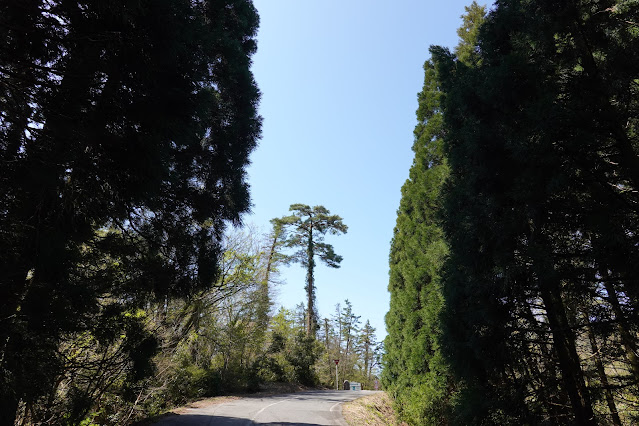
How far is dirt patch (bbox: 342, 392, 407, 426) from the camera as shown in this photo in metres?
8.39

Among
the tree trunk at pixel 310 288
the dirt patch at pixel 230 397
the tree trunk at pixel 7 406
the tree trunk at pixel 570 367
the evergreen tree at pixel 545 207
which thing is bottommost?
the dirt patch at pixel 230 397

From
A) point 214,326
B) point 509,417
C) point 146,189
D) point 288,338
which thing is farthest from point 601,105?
point 288,338

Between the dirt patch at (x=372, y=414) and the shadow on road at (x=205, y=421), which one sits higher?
the dirt patch at (x=372, y=414)

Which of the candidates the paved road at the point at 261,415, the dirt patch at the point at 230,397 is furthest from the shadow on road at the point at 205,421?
the dirt patch at the point at 230,397

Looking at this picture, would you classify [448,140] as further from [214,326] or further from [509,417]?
[214,326]

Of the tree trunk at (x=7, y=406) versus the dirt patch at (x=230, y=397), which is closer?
the tree trunk at (x=7, y=406)

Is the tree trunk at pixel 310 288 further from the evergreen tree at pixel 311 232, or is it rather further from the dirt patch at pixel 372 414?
the dirt patch at pixel 372 414

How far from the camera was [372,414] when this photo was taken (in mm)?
9266

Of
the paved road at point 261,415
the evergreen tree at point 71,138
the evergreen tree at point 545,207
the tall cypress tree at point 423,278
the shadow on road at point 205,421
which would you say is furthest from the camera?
the paved road at point 261,415

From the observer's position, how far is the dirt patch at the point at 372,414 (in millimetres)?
8387

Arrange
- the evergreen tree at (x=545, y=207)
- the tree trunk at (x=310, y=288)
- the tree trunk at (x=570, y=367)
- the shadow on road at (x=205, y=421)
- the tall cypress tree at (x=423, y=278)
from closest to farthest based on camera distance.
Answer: the evergreen tree at (x=545, y=207) < the tree trunk at (x=570, y=367) < the tall cypress tree at (x=423, y=278) < the shadow on road at (x=205, y=421) < the tree trunk at (x=310, y=288)

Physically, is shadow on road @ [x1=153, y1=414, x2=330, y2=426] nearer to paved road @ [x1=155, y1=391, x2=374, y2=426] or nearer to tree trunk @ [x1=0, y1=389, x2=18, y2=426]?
paved road @ [x1=155, y1=391, x2=374, y2=426]

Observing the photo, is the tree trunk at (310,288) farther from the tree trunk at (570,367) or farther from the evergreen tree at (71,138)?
the evergreen tree at (71,138)

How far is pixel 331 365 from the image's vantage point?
94.2ft
